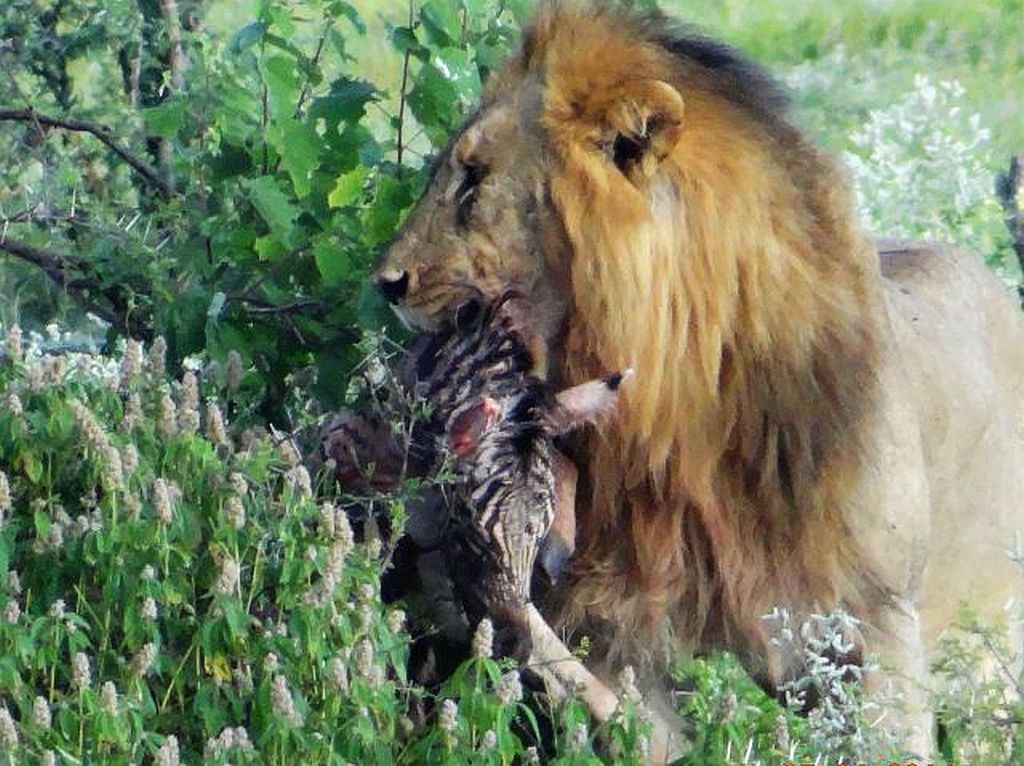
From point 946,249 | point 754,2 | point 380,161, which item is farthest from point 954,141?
point 754,2

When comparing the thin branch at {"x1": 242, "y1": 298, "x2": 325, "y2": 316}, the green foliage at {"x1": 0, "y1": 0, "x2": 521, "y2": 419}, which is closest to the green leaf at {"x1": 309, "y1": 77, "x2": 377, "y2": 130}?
the green foliage at {"x1": 0, "y1": 0, "x2": 521, "y2": 419}

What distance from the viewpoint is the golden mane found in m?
4.19

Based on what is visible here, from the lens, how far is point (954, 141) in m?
7.78

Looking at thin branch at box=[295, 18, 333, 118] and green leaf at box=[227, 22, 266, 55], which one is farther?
thin branch at box=[295, 18, 333, 118]

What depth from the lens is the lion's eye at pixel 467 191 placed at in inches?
168

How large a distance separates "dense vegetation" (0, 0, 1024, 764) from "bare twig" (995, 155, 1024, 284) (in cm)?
32

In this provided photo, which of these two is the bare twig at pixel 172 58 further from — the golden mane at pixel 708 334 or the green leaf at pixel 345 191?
the golden mane at pixel 708 334

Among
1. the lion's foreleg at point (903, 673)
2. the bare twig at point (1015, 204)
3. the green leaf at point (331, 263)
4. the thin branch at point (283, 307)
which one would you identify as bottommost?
the lion's foreleg at point (903, 673)

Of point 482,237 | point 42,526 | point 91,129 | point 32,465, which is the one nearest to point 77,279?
point 91,129

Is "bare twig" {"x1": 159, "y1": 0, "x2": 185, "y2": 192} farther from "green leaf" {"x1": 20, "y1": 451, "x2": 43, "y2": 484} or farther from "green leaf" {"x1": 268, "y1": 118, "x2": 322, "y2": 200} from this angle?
"green leaf" {"x1": 20, "y1": 451, "x2": 43, "y2": 484}

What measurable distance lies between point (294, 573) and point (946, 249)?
2.07m

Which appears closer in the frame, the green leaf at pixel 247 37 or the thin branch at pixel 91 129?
the green leaf at pixel 247 37

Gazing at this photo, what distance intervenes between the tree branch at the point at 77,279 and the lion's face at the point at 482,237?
987 mm

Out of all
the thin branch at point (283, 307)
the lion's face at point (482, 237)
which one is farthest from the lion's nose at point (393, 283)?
the thin branch at point (283, 307)
